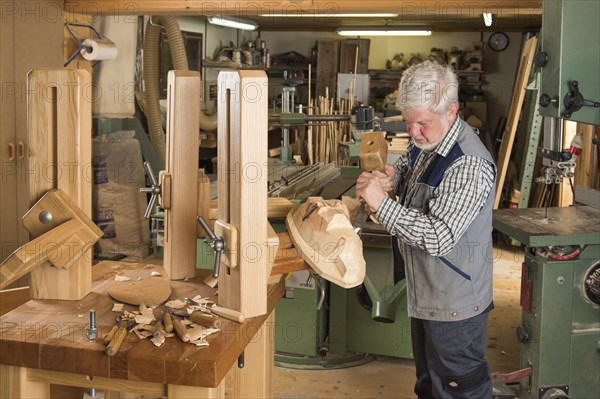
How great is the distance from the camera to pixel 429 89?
7.36 feet

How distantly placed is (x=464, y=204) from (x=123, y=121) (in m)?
4.00

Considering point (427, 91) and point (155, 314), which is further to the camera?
point (427, 91)

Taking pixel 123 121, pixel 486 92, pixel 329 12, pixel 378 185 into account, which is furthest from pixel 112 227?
pixel 486 92

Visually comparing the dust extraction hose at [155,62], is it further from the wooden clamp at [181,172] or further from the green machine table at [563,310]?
the wooden clamp at [181,172]

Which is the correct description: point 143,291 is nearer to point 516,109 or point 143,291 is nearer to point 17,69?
point 17,69

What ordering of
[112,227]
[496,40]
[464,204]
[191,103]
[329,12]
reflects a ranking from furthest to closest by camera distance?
[496,40]
[112,227]
[329,12]
[464,204]
[191,103]

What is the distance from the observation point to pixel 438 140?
2.31m

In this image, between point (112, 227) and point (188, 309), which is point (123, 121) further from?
point (188, 309)

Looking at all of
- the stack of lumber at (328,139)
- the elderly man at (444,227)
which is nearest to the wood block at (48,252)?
the elderly man at (444,227)

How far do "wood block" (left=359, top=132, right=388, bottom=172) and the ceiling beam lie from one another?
4.23 feet

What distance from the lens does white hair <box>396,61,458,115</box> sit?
225 centimetres

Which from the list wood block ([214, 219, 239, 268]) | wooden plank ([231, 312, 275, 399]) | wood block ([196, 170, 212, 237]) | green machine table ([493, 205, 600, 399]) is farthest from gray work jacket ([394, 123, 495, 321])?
wood block ([214, 219, 239, 268])

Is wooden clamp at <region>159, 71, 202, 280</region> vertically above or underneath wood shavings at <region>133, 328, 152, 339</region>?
above

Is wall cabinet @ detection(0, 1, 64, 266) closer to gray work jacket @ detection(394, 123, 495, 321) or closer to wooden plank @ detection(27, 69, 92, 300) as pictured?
wooden plank @ detection(27, 69, 92, 300)
